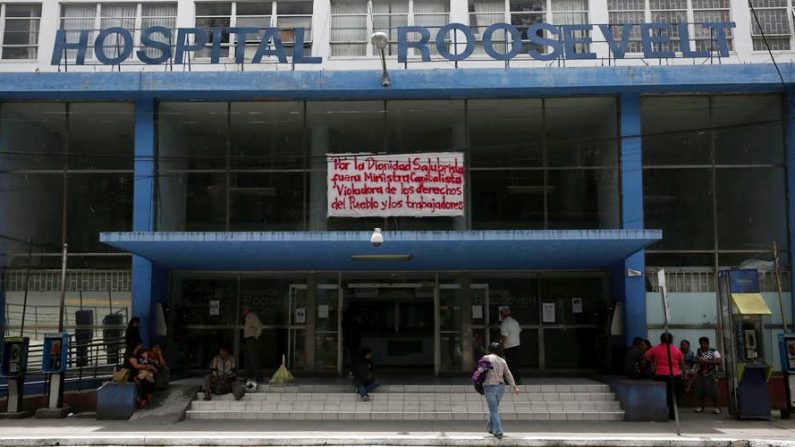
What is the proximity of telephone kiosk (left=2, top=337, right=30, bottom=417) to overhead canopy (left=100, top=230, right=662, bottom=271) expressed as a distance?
2686 millimetres

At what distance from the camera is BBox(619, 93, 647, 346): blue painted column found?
1688 cm

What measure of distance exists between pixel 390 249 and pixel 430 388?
9.50ft

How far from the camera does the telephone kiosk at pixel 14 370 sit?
14789 millimetres

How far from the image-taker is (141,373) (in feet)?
48.6

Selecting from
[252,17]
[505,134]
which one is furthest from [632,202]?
[252,17]

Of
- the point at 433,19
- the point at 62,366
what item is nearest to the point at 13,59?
the point at 62,366

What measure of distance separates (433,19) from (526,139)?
410 cm

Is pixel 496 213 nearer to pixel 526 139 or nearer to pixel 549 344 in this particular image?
pixel 526 139

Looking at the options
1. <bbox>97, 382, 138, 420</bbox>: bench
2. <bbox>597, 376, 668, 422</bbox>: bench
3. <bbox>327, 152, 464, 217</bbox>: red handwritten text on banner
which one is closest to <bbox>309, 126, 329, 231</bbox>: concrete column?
<bbox>327, 152, 464, 217</bbox>: red handwritten text on banner

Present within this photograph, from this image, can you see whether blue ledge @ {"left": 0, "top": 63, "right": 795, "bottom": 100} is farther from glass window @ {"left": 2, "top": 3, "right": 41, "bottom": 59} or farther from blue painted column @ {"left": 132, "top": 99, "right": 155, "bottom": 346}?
glass window @ {"left": 2, "top": 3, "right": 41, "bottom": 59}

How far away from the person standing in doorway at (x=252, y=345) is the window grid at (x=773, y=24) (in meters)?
13.4

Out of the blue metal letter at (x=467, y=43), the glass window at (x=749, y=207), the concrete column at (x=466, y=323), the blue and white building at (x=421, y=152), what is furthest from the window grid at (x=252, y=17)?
the glass window at (x=749, y=207)

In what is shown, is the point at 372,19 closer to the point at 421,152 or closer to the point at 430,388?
the point at 421,152

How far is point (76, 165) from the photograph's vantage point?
1820 cm
